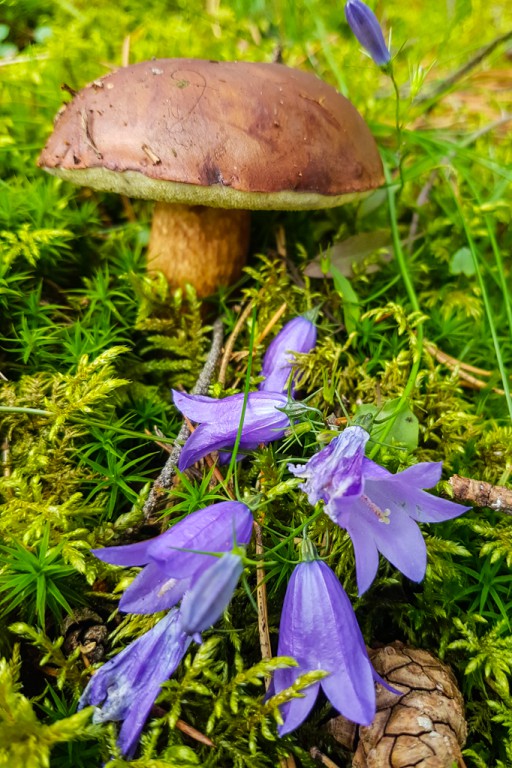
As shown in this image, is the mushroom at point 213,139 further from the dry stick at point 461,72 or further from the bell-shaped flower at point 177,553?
the dry stick at point 461,72

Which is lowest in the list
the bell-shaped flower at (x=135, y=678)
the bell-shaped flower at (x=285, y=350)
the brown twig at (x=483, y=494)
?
the bell-shaped flower at (x=135, y=678)

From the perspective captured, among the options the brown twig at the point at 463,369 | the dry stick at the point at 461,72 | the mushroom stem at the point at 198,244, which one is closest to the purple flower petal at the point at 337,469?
the brown twig at the point at 463,369

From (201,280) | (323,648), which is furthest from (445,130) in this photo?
(323,648)

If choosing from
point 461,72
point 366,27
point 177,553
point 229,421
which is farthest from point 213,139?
point 461,72

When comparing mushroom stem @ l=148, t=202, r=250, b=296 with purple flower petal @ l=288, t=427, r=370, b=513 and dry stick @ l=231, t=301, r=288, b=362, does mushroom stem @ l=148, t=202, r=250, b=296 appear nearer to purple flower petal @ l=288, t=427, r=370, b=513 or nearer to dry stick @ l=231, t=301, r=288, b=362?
dry stick @ l=231, t=301, r=288, b=362

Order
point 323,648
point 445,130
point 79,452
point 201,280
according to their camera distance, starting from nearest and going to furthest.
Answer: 1. point 323,648
2. point 79,452
3. point 201,280
4. point 445,130

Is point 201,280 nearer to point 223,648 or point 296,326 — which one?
point 296,326
